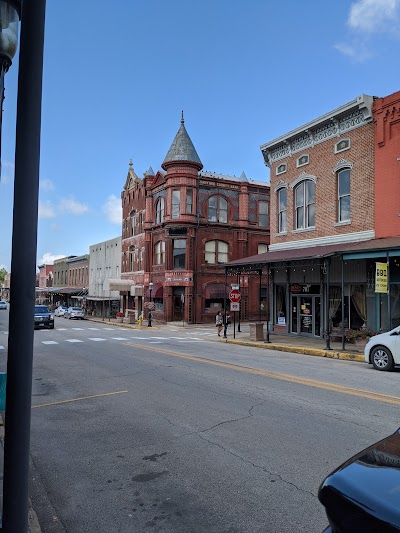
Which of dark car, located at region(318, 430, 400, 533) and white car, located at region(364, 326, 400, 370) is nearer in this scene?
dark car, located at region(318, 430, 400, 533)

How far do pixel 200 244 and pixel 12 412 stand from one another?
36997 mm

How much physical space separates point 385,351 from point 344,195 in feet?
33.7

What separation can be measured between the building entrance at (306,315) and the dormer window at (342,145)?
7235 millimetres

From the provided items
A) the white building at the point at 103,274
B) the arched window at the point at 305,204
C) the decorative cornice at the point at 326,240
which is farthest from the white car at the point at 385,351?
the white building at the point at 103,274

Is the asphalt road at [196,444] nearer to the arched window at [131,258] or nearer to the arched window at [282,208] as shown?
the arched window at [282,208]

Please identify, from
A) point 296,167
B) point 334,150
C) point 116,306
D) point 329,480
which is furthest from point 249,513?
point 116,306

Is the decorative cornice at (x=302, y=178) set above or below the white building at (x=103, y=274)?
above

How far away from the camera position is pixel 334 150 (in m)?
22.2

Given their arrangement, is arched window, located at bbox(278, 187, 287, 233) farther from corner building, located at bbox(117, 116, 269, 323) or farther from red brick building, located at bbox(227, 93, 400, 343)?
corner building, located at bbox(117, 116, 269, 323)

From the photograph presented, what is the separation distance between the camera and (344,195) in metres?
21.8

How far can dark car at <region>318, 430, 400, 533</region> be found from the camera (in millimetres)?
2013

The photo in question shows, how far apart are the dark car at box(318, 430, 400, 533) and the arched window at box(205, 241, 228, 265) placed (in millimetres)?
37611

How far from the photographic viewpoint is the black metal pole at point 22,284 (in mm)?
2875

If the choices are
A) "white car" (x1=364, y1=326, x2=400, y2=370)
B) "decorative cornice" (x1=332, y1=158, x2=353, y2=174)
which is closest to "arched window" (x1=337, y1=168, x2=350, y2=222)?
"decorative cornice" (x1=332, y1=158, x2=353, y2=174)
